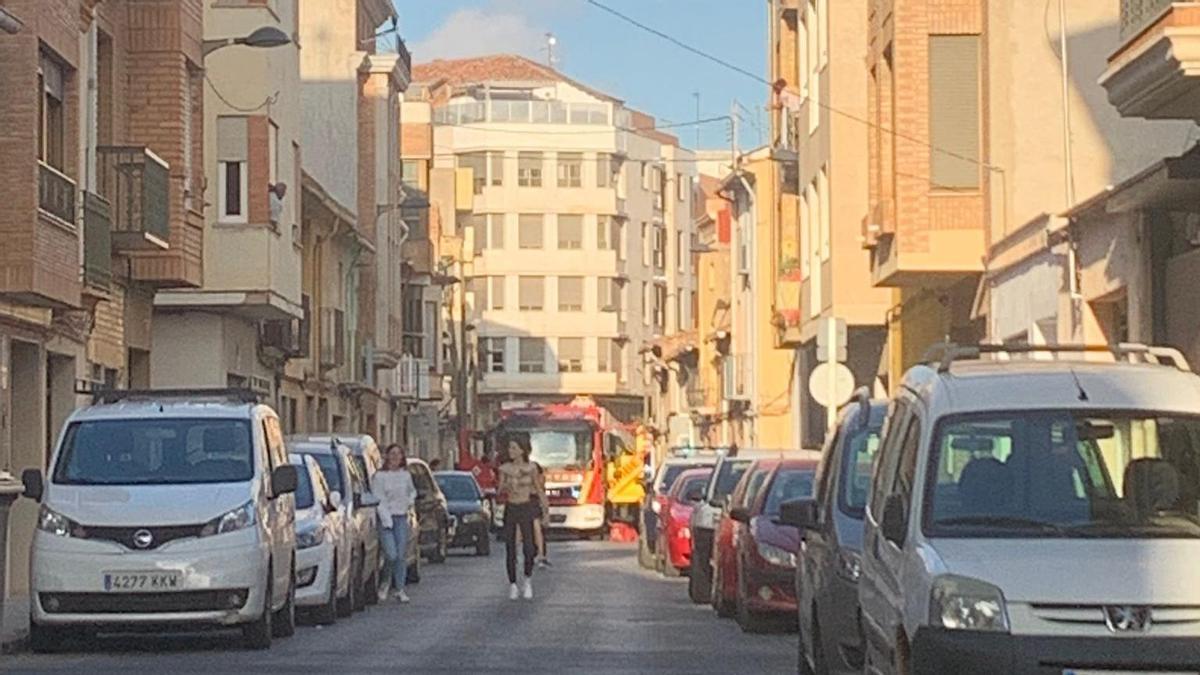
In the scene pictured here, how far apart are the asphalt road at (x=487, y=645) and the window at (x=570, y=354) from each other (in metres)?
90.0

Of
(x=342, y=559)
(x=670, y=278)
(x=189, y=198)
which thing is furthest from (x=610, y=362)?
(x=342, y=559)

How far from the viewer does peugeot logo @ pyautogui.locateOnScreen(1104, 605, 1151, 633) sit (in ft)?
35.6

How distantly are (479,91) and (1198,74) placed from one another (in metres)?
104

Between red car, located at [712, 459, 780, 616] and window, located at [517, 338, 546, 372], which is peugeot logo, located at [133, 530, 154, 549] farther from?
window, located at [517, 338, 546, 372]

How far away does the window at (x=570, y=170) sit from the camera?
11919 centimetres

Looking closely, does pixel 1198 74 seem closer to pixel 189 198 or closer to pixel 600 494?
pixel 189 198

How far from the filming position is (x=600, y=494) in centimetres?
5950

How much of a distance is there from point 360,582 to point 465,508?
59.1ft

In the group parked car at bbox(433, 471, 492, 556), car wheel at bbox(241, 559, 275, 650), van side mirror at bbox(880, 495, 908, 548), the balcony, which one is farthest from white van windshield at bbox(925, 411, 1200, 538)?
parked car at bbox(433, 471, 492, 556)

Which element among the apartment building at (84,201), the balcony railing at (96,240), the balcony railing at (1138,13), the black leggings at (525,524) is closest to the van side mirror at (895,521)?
the balcony railing at (1138,13)

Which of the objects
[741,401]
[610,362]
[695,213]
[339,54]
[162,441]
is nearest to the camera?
[162,441]

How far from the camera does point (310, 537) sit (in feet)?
78.5

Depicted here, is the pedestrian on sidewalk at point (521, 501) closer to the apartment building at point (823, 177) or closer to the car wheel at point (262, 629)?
the car wheel at point (262, 629)

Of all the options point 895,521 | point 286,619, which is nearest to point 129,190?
point 286,619
